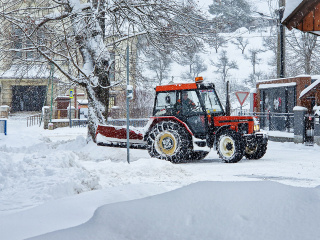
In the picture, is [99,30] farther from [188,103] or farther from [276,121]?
[276,121]

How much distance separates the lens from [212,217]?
13.9ft

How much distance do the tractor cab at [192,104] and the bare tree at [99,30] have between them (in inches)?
119

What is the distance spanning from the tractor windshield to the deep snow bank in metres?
5.96

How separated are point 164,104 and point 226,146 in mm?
2039

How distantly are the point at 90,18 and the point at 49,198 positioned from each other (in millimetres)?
9236

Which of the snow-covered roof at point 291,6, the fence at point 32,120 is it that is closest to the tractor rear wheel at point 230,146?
the snow-covered roof at point 291,6

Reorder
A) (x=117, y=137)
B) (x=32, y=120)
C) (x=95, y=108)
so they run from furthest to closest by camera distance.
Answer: (x=32, y=120), (x=95, y=108), (x=117, y=137)

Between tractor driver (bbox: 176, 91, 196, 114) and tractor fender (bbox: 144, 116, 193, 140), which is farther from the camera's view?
tractor driver (bbox: 176, 91, 196, 114)

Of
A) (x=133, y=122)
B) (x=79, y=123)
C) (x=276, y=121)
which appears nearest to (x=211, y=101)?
(x=276, y=121)

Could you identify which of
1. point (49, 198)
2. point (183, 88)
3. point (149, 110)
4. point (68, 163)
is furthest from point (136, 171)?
point (149, 110)

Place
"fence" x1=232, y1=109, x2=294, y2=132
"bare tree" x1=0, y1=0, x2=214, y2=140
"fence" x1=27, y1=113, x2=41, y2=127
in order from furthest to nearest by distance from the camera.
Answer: "fence" x1=27, y1=113, x2=41, y2=127 → "fence" x1=232, y1=109, x2=294, y2=132 → "bare tree" x1=0, y1=0, x2=214, y2=140

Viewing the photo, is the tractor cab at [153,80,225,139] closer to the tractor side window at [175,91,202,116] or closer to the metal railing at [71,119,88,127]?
the tractor side window at [175,91,202,116]

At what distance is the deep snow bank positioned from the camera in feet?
12.6

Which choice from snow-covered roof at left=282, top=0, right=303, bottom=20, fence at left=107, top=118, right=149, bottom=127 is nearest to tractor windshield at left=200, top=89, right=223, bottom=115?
snow-covered roof at left=282, top=0, right=303, bottom=20
